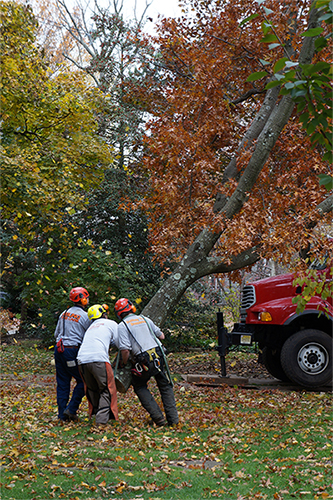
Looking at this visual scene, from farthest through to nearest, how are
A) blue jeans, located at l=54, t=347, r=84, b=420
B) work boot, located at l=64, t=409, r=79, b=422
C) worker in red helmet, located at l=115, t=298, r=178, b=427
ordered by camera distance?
1. blue jeans, located at l=54, t=347, r=84, b=420
2. work boot, located at l=64, t=409, r=79, b=422
3. worker in red helmet, located at l=115, t=298, r=178, b=427

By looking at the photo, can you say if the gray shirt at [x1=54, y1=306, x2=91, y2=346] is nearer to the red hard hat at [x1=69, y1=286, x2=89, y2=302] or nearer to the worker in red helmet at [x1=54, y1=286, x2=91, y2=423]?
the worker in red helmet at [x1=54, y1=286, x2=91, y2=423]

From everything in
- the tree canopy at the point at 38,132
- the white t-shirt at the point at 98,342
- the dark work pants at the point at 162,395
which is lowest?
the dark work pants at the point at 162,395

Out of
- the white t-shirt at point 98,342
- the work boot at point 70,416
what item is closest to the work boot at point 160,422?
the white t-shirt at point 98,342

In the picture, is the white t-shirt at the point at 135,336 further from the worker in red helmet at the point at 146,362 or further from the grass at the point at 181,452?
the grass at the point at 181,452

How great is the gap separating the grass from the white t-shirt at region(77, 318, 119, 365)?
935 millimetres

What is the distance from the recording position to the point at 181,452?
19.2 feet

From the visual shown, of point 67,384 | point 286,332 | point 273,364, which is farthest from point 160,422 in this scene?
point 273,364

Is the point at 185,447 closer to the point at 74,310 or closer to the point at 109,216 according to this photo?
the point at 74,310

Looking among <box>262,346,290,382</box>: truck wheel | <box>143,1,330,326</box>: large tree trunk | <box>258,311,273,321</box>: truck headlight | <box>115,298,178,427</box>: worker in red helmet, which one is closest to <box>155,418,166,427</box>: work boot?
<box>115,298,178,427</box>: worker in red helmet

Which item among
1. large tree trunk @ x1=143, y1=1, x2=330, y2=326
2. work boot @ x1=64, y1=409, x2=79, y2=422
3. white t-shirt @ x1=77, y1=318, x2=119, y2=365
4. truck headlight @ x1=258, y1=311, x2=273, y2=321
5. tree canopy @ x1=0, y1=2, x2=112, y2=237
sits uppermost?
tree canopy @ x1=0, y1=2, x2=112, y2=237

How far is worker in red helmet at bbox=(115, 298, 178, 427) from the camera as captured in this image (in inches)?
275

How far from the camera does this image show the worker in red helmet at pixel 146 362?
698 centimetres

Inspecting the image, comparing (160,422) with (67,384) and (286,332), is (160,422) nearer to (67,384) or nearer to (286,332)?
(67,384)

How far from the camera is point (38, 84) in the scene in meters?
13.7
